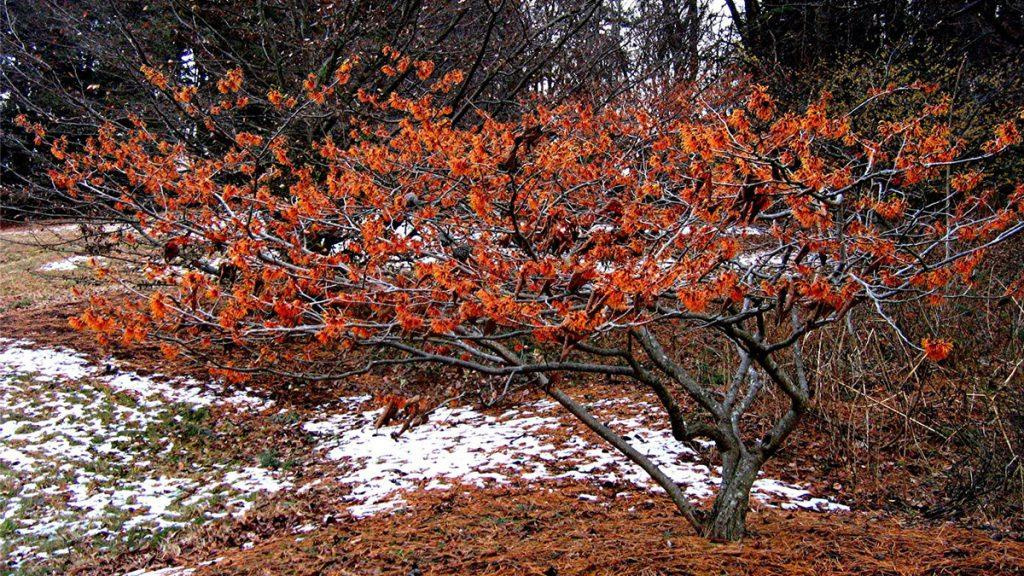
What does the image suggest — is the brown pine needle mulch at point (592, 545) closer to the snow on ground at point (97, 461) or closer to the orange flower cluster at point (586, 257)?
the orange flower cluster at point (586, 257)

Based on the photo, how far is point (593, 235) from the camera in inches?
144

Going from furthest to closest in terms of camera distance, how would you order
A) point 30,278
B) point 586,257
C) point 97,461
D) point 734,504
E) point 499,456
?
point 30,278 → point 97,461 → point 499,456 → point 586,257 → point 734,504

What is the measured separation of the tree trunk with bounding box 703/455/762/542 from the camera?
3.23 meters

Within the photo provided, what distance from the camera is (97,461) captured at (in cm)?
605

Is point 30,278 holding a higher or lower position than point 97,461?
higher

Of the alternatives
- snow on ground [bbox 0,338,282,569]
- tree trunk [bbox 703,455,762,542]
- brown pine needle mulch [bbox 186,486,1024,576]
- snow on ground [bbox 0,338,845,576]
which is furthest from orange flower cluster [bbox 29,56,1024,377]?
snow on ground [bbox 0,338,282,569]

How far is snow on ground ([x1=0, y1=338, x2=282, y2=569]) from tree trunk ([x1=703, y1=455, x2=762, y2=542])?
3.81 meters

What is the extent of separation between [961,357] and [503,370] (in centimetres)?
512

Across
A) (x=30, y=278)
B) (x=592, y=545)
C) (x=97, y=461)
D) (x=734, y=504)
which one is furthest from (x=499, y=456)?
(x=30, y=278)

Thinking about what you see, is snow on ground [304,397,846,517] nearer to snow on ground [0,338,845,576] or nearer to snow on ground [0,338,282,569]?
snow on ground [0,338,845,576]

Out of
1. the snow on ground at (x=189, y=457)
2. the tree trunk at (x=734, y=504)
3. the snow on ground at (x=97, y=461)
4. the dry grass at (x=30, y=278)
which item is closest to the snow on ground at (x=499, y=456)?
the snow on ground at (x=189, y=457)

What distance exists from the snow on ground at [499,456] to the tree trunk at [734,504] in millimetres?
1179

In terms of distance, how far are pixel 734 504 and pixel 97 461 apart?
5738mm

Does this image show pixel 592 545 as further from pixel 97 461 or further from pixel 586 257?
pixel 97 461
